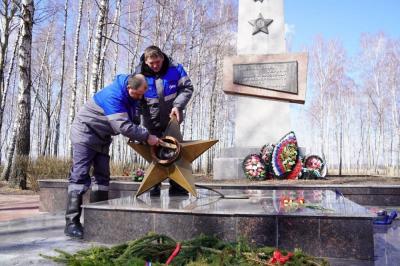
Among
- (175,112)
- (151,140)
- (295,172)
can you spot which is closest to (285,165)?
(295,172)

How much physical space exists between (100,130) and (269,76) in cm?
564

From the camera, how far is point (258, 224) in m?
2.76

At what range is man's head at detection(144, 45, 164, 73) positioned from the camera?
379cm

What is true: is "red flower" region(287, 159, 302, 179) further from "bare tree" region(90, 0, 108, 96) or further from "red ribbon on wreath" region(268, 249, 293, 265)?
"bare tree" region(90, 0, 108, 96)

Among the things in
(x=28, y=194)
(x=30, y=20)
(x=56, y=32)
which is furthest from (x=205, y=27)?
(x=28, y=194)

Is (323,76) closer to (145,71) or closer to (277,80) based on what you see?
(277,80)

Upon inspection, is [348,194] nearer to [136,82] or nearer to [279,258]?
[136,82]

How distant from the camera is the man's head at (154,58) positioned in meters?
3.79

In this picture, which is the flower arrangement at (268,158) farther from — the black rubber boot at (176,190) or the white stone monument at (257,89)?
the black rubber boot at (176,190)

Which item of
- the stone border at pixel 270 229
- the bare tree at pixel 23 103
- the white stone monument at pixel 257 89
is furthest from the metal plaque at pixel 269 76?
the stone border at pixel 270 229

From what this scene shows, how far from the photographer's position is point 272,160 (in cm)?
759

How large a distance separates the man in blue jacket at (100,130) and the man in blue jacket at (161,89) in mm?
246

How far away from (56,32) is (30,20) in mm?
18709

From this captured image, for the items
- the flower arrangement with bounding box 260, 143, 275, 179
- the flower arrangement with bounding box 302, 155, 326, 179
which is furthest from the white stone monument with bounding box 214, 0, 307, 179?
the flower arrangement with bounding box 302, 155, 326, 179
